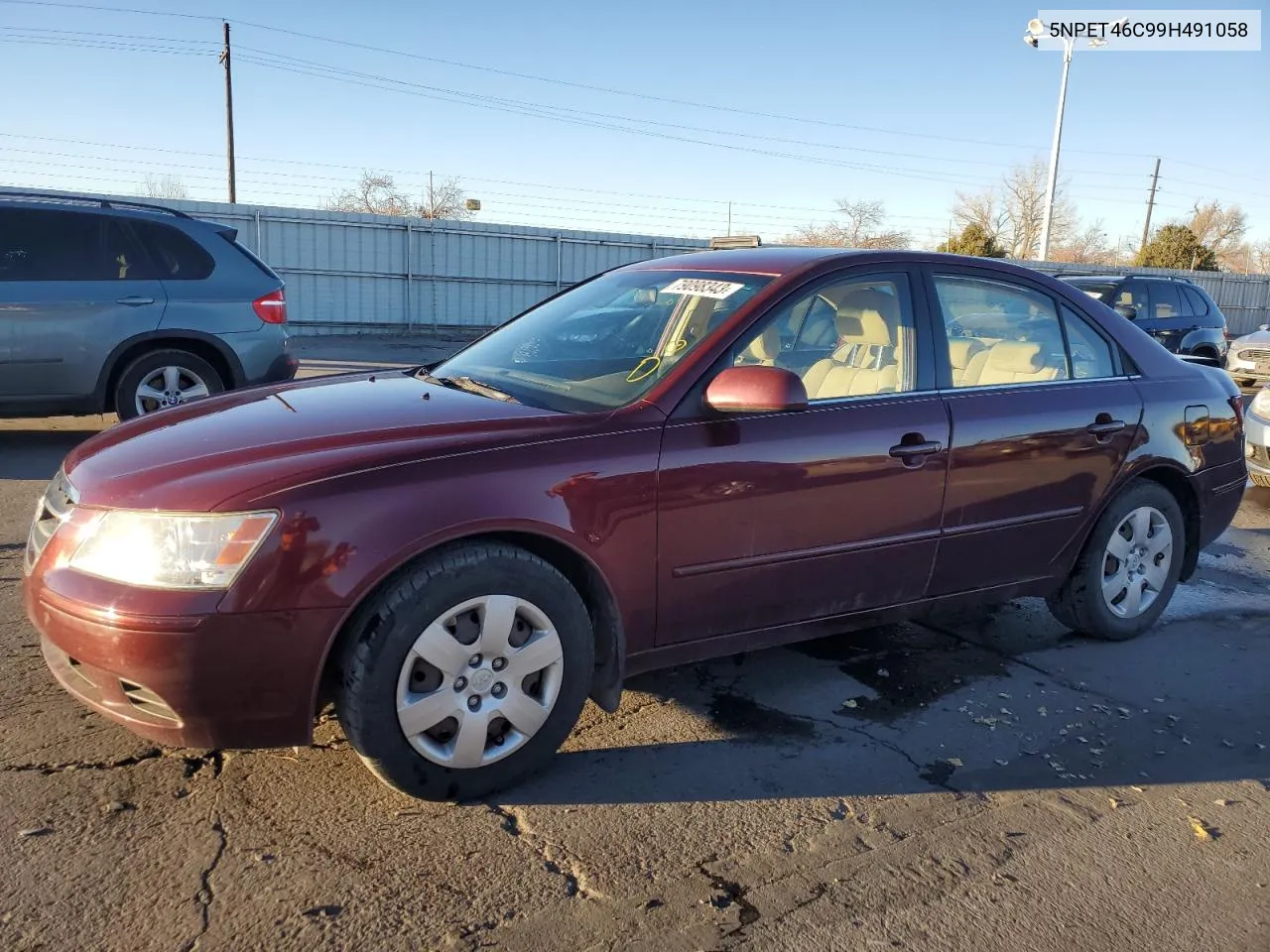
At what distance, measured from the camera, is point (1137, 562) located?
14.7 feet

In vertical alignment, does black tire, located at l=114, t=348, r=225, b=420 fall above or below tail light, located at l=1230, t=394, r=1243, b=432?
below

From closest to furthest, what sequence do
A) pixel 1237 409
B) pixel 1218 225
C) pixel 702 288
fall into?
pixel 702 288, pixel 1237 409, pixel 1218 225

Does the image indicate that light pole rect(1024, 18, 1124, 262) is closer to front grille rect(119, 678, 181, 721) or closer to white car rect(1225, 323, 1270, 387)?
white car rect(1225, 323, 1270, 387)

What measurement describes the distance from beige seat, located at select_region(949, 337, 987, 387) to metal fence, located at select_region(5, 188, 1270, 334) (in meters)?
14.3

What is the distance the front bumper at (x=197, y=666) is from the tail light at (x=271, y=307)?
5360 millimetres

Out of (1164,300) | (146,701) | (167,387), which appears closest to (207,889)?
(146,701)

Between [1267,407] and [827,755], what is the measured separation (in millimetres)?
6707

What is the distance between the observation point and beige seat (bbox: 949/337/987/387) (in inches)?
151

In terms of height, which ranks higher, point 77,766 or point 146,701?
point 146,701

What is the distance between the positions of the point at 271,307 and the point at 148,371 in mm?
1018

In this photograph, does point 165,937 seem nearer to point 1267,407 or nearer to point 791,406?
point 791,406

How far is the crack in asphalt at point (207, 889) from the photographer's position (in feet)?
7.36

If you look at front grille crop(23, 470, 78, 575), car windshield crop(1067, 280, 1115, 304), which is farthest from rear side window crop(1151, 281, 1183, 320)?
front grille crop(23, 470, 78, 575)

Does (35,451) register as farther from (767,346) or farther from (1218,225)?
(1218,225)
